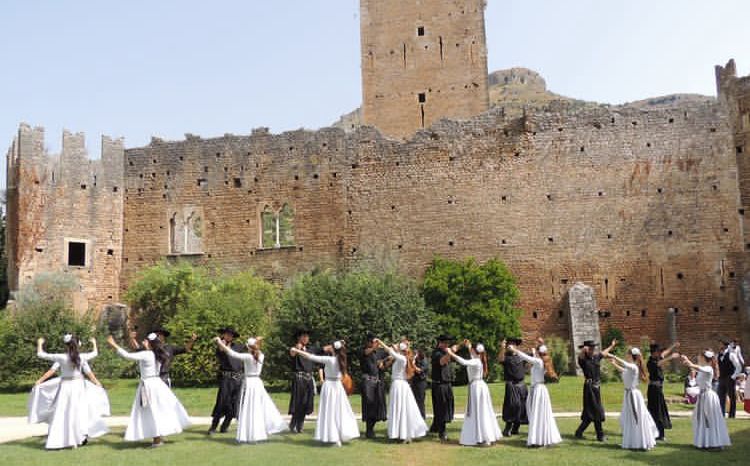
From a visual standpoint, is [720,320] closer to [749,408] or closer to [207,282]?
[749,408]

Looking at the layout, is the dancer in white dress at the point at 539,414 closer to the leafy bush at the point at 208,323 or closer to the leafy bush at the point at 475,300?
the leafy bush at the point at 475,300

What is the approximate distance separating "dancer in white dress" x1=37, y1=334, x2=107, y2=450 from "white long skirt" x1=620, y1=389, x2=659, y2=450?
342 inches

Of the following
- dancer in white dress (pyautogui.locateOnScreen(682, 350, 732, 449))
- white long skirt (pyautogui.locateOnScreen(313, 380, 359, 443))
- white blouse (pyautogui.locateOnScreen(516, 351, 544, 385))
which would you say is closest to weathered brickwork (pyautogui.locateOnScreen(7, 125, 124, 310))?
white long skirt (pyautogui.locateOnScreen(313, 380, 359, 443))

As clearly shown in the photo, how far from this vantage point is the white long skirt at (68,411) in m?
11.4

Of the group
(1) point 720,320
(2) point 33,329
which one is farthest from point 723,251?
(2) point 33,329

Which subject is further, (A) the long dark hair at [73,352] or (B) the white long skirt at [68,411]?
(A) the long dark hair at [73,352]

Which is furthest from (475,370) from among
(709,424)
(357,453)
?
(709,424)

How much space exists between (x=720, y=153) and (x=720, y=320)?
5.48 meters

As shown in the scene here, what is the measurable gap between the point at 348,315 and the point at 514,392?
27.0 feet

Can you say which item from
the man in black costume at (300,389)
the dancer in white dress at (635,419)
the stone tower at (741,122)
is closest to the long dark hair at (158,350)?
the man in black costume at (300,389)

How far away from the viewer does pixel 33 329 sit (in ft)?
75.1

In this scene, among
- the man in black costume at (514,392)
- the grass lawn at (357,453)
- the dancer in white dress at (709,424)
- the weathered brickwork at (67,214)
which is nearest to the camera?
the grass lawn at (357,453)

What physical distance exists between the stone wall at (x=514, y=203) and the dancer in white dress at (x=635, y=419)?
40.4 feet

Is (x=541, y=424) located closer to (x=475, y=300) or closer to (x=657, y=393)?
(x=657, y=393)
